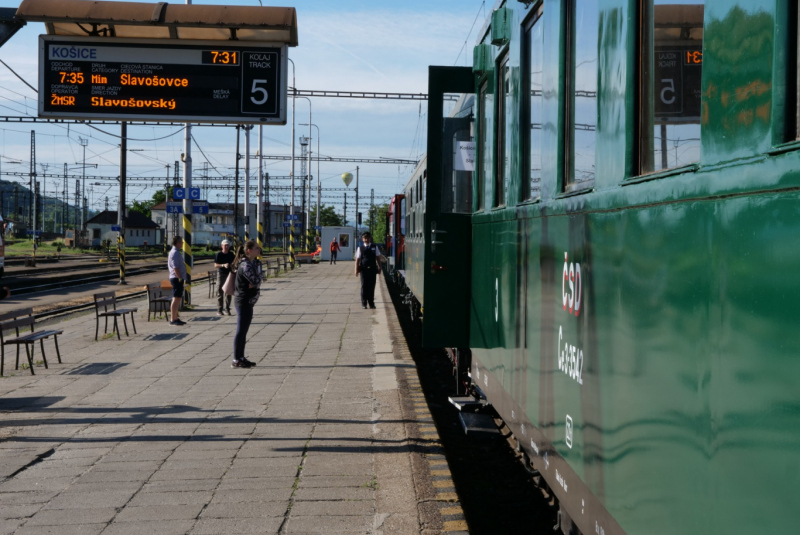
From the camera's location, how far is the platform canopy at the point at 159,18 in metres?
8.93

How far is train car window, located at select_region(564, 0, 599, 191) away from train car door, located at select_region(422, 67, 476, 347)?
262 cm

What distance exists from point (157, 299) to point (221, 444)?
35.6 feet

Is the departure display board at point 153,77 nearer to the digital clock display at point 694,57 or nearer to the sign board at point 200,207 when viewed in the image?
the digital clock display at point 694,57

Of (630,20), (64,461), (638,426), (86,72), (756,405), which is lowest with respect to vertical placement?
(64,461)

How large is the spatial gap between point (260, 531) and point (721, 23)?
362 centimetres

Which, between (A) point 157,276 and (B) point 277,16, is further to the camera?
(A) point 157,276

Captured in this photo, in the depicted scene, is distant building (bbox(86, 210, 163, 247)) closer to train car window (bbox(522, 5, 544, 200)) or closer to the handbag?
the handbag

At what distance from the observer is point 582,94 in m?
3.44

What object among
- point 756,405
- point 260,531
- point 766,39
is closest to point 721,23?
point 766,39

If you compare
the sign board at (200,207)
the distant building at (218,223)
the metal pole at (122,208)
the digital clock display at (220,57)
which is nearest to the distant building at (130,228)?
the distant building at (218,223)

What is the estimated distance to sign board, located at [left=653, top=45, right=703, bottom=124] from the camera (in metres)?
2.32

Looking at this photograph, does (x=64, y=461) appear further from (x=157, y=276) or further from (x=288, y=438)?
(x=157, y=276)

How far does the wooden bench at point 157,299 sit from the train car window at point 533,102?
13.5 metres

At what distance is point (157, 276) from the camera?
129 ft
